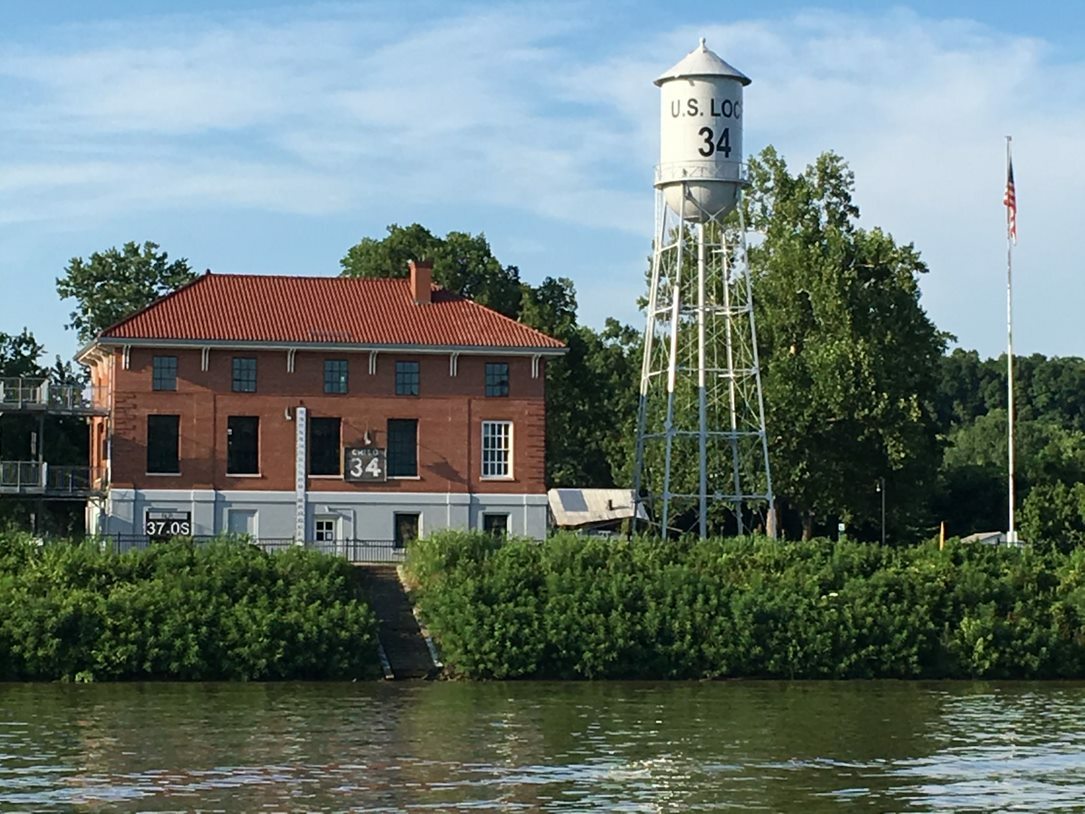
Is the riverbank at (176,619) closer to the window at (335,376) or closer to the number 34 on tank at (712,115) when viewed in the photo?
the window at (335,376)

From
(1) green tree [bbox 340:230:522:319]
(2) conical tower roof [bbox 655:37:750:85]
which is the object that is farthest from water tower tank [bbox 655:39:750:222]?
(1) green tree [bbox 340:230:522:319]

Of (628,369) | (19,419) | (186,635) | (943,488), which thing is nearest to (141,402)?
(19,419)

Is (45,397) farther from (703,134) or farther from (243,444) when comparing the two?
(703,134)

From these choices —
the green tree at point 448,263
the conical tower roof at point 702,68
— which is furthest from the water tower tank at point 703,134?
the green tree at point 448,263

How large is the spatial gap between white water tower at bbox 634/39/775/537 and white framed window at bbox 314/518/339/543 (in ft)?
31.8

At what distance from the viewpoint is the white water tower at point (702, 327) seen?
6309cm

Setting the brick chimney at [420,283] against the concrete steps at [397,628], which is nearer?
the concrete steps at [397,628]

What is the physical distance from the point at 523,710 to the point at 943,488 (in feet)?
157

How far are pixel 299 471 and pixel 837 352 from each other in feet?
66.2

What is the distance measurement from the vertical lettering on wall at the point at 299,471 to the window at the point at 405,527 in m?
2.93

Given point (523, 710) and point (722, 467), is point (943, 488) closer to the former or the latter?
point (722, 467)

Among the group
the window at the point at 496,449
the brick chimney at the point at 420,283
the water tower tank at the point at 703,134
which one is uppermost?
the water tower tank at the point at 703,134

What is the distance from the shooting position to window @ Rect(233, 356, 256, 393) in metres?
63.1

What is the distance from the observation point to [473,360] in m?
64.4
